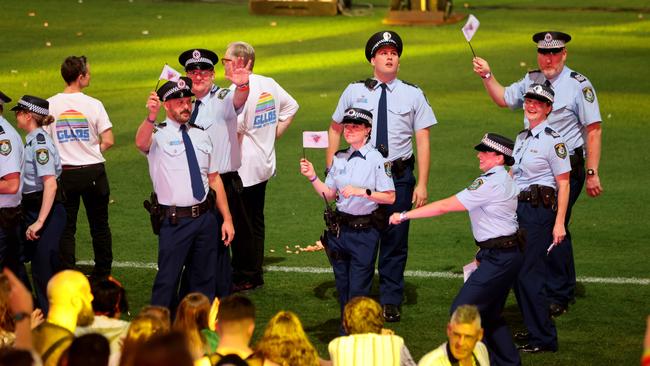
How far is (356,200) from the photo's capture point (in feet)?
33.8

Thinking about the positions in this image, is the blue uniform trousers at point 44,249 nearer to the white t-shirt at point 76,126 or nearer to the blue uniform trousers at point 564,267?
the white t-shirt at point 76,126

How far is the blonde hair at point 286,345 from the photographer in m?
7.49

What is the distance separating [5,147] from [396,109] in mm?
3202

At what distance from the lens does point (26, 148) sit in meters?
10.5

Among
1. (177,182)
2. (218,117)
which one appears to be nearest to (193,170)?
(177,182)

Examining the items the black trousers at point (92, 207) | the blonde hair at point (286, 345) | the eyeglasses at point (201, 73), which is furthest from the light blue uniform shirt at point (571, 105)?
the blonde hair at point (286, 345)

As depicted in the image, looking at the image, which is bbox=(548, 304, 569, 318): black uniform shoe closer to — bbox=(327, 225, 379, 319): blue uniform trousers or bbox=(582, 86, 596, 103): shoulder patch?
bbox=(582, 86, 596, 103): shoulder patch

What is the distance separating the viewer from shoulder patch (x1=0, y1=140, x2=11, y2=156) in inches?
399

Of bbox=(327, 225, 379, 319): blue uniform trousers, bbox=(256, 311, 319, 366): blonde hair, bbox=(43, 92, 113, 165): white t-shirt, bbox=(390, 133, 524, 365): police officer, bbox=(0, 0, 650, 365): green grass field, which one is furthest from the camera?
bbox=(43, 92, 113, 165): white t-shirt

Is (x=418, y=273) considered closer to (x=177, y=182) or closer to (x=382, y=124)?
(x=382, y=124)

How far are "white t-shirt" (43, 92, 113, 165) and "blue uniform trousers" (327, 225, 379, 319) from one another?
108 inches

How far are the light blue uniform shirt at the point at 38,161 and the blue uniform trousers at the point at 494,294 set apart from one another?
335 centimetres

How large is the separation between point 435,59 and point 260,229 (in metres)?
13.3

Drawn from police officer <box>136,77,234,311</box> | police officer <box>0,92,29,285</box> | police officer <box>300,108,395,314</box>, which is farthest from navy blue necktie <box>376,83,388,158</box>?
police officer <box>0,92,29,285</box>
